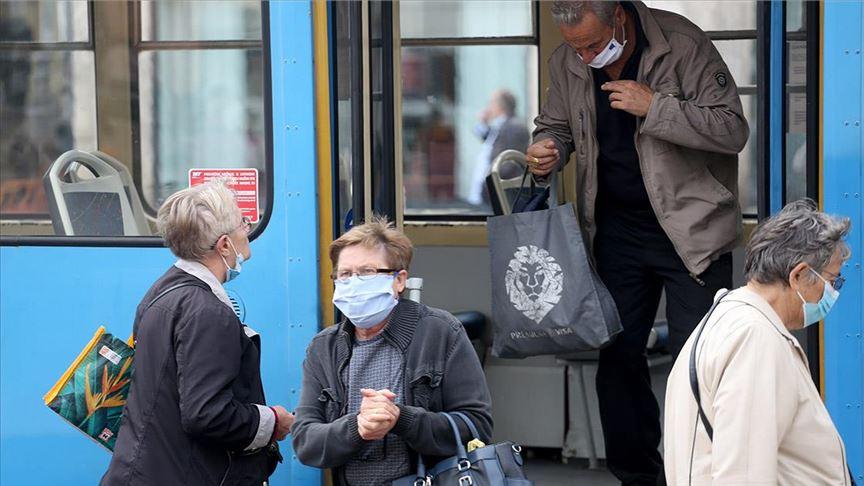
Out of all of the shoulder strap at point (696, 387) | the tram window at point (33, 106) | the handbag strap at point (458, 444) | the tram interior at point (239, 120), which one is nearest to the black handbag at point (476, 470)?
the handbag strap at point (458, 444)

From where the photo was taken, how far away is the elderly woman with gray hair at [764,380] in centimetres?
233

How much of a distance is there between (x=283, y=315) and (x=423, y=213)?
223 cm

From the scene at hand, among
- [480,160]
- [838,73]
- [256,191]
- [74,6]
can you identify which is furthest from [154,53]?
[480,160]

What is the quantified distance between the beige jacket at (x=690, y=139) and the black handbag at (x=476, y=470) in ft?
3.75

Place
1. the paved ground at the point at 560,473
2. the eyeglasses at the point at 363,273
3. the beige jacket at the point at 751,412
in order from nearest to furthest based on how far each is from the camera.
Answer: the beige jacket at the point at 751,412 → the eyeglasses at the point at 363,273 → the paved ground at the point at 560,473

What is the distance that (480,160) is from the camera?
755 centimetres

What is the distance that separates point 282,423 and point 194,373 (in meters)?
0.35

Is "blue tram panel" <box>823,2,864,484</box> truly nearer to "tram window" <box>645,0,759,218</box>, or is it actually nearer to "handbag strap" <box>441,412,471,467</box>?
"handbag strap" <box>441,412,471,467</box>

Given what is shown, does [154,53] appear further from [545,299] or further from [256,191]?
[545,299]

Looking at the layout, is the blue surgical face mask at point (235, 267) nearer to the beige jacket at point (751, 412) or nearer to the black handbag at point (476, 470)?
the black handbag at point (476, 470)

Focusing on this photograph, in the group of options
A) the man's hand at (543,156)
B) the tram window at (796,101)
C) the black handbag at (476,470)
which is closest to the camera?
the black handbag at (476,470)

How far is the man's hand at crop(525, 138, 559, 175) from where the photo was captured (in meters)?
3.89

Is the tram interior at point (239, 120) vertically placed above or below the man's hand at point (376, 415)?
above

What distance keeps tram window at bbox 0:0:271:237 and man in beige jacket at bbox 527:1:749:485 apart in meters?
1.01
